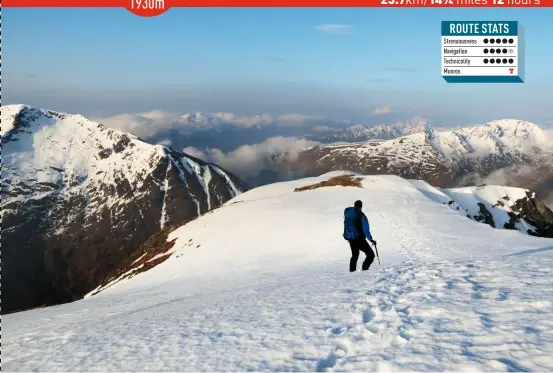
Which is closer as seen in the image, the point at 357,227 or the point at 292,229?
the point at 357,227

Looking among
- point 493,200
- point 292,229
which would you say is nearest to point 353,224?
point 292,229

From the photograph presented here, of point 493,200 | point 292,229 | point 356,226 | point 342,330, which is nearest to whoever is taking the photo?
point 342,330

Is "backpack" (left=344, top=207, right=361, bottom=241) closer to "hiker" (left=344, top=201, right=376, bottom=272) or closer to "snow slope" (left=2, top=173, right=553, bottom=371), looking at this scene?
"hiker" (left=344, top=201, right=376, bottom=272)

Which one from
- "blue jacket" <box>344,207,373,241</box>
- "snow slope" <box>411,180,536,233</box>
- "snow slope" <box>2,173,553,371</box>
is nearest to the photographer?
"snow slope" <box>2,173,553,371</box>

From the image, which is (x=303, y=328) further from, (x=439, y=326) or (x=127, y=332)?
(x=127, y=332)

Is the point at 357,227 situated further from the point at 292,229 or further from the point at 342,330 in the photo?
the point at 292,229

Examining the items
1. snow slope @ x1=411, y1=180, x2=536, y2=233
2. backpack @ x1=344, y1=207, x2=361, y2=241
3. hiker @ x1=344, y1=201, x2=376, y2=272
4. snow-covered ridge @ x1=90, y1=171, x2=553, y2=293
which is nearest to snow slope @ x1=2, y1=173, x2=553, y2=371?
hiker @ x1=344, y1=201, x2=376, y2=272

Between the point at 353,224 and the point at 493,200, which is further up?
the point at 353,224

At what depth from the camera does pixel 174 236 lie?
189ft

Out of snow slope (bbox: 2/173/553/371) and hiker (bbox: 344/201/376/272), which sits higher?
hiker (bbox: 344/201/376/272)

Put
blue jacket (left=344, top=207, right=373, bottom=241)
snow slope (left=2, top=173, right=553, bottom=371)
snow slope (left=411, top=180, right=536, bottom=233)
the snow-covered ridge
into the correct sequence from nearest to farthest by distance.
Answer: snow slope (left=2, top=173, right=553, bottom=371) < blue jacket (left=344, top=207, right=373, bottom=241) < the snow-covered ridge < snow slope (left=411, top=180, right=536, bottom=233)

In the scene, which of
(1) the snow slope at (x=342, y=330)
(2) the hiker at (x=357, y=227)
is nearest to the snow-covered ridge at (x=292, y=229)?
(2) the hiker at (x=357, y=227)

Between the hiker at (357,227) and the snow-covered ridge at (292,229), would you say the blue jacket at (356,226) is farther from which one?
the snow-covered ridge at (292,229)

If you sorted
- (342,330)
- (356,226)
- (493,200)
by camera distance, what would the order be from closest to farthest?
(342,330), (356,226), (493,200)
